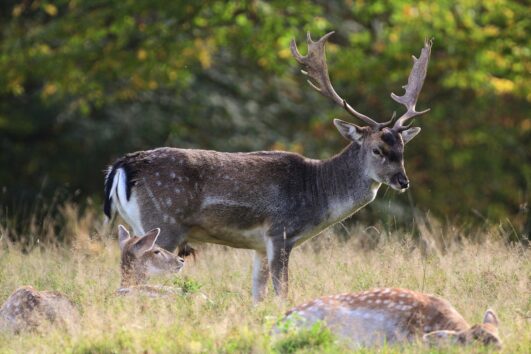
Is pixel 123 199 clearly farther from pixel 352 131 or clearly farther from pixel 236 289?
pixel 352 131

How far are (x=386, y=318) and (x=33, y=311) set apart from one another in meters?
2.25

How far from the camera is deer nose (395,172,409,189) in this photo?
31.4 feet

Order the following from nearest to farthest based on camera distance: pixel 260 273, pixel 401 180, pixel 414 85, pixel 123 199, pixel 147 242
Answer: pixel 147 242, pixel 123 199, pixel 260 273, pixel 401 180, pixel 414 85

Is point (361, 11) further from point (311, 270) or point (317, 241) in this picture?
point (311, 270)

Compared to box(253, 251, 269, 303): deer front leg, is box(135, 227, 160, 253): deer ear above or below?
above

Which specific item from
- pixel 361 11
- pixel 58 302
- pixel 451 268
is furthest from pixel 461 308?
pixel 361 11

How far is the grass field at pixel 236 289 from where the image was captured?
6.59 meters

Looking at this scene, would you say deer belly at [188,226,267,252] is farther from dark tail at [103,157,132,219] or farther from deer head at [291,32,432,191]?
deer head at [291,32,432,191]

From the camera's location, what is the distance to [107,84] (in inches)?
764

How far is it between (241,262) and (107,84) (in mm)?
9694

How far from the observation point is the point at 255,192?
370 inches

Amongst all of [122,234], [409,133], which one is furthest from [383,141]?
[122,234]

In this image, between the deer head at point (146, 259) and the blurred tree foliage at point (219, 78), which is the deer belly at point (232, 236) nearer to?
the deer head at point (146, 259)

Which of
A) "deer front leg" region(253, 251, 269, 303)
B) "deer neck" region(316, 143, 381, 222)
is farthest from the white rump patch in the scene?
"deer neck" region(316, 143, 381, 222)
